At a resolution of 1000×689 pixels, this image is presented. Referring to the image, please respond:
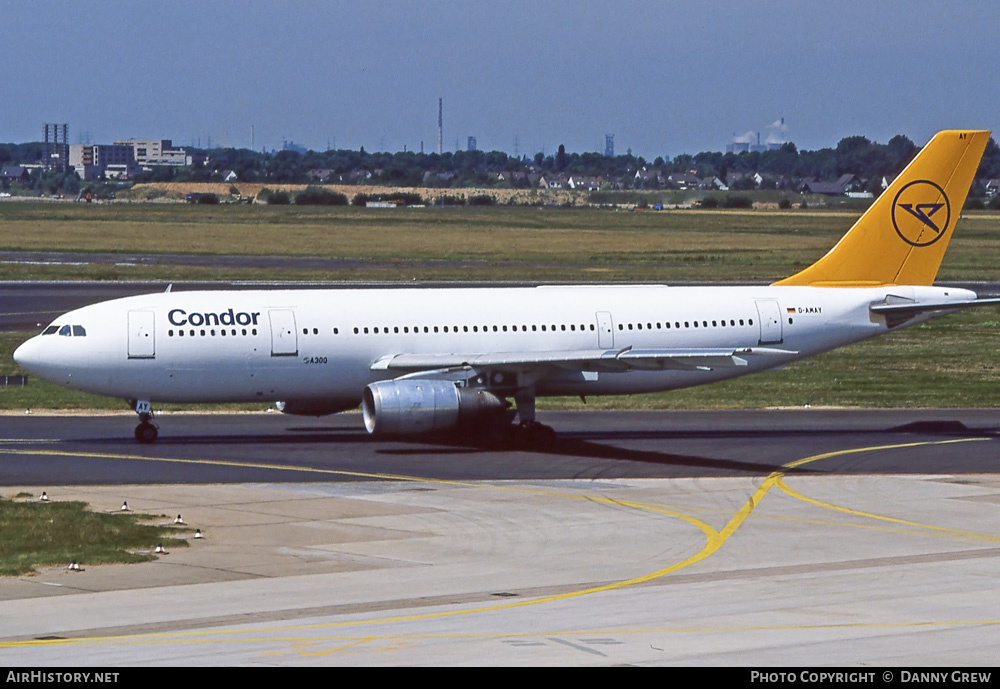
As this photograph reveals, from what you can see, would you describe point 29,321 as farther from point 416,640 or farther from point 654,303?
point 416,640

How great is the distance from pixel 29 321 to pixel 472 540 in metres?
49.6

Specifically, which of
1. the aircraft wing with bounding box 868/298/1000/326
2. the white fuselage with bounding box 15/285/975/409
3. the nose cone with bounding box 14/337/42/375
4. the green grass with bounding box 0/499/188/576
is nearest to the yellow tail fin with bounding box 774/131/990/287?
the white fuselage with bounding box 15/285/975/409

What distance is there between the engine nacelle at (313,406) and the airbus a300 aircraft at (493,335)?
0.23 ft

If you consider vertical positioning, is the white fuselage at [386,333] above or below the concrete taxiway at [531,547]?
above

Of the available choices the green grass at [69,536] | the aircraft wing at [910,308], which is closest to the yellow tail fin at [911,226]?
the aircraft wing at [910,308]

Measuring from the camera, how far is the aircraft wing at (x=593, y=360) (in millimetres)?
41281

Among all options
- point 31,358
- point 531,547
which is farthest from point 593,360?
point 31,358

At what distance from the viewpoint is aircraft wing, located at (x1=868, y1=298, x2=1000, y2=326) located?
47406 mm

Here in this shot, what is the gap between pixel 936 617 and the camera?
23.0 metres

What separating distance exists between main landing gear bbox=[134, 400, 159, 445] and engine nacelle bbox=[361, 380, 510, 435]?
6.19 m

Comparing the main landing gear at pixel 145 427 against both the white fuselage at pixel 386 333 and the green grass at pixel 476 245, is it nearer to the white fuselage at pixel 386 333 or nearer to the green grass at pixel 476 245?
the white fuselage at pixel 386 333

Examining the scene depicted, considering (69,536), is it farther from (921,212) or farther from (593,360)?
(921,212)

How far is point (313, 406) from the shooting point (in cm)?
4556

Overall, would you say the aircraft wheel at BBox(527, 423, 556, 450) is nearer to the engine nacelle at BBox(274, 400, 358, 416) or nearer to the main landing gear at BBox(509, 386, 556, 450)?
the main landing gear at BBox(509, 386, 556, 450)
